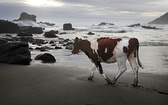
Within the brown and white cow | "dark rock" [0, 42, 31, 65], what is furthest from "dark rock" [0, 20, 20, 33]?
the brown and white cow

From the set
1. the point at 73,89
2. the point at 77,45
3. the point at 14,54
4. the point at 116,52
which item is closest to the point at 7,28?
the point at 14,54

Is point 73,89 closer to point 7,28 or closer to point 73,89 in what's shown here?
point 73,89

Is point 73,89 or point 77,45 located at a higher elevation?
point 77,45

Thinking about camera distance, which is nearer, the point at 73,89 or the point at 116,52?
the point at 73,89

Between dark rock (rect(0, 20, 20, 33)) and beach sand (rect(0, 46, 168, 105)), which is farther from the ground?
beach sand (rect(0, 46, 168, 105))

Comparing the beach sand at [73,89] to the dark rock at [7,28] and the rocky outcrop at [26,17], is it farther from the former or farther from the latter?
the rocky outcrop at [26,17]

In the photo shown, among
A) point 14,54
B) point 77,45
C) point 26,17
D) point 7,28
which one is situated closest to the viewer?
point 77,45

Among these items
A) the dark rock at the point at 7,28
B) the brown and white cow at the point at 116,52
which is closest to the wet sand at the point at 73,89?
the brown and white cow at the point at 116,52

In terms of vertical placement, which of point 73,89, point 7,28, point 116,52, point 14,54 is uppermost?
point 116,52

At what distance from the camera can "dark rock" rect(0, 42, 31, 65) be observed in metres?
11.3

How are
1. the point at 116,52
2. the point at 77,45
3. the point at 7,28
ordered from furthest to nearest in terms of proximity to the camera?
the point at 7,28 < the point at 77,45 < the point at 116,52

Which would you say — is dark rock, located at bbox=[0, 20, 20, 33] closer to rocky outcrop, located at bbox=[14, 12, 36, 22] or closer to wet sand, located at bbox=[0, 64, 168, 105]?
wet sand, located at bbox=[0, 64, 168, 105]

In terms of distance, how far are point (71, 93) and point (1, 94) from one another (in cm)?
172

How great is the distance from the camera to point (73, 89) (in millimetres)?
7203
